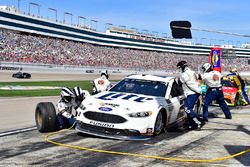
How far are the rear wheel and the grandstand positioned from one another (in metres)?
35.3

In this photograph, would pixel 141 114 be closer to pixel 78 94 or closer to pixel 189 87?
pixel 78 94

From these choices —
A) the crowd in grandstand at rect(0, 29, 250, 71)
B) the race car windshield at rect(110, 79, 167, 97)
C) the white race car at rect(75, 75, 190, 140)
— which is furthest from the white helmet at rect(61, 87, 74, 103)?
the crowd in grandstand at rect(0, 29, 250, 71)

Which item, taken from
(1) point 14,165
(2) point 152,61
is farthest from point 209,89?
(2) point 152,61

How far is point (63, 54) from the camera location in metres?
68.1

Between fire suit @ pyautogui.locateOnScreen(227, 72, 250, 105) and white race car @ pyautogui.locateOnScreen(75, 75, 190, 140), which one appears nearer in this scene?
white race car @ pyautogui.locateOnScreen(75, 75, 190, 140)

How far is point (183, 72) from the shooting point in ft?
31.5

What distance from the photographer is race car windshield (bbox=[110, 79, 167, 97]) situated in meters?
8.31

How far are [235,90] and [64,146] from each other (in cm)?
1078

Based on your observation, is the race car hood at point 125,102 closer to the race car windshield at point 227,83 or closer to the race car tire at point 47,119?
the race car tire at point 47,119

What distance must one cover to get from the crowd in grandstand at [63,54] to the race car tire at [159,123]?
144ft

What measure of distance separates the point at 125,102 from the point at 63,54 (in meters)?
62.4

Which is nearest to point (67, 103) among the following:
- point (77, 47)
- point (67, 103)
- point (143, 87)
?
point (67, 103)

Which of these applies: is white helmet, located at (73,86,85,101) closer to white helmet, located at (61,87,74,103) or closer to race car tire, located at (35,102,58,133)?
white helmet, located at (61,87,74,103)

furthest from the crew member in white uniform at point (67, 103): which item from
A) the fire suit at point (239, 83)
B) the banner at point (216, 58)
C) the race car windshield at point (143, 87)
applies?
the banner at point (216, 58)
